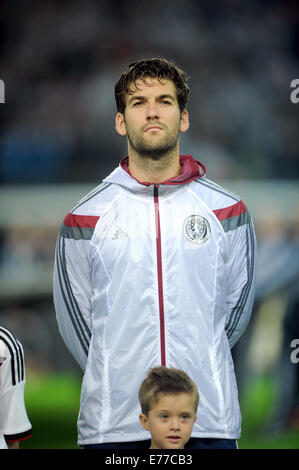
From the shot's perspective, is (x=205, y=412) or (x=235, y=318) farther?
(x=235, y=318)

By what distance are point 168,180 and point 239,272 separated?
14.6 inches

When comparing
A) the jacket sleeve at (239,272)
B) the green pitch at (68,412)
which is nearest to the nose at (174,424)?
the jacket sleeve at (239,272)

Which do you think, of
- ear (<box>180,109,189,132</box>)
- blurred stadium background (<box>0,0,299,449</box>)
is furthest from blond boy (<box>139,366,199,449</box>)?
blurred stadium background (<box>0,0,299,449</box>)

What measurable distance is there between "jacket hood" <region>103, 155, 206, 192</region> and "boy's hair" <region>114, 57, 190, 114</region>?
0.17 metres

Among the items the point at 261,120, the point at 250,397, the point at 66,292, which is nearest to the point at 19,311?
the point at 250,397

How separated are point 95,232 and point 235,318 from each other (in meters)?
0.52

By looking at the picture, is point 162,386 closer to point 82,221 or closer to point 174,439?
point 174,439

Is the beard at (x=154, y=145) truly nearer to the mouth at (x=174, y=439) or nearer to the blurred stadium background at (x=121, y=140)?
the mouth at (x=174, y=439)

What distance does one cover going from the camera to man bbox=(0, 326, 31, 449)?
198 centimetres

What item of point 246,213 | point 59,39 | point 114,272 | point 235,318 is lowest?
point 235,318

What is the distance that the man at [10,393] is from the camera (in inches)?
77.8

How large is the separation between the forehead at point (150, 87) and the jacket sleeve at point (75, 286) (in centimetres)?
44

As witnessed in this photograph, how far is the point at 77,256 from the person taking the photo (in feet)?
7.54

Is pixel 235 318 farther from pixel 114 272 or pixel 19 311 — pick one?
pixel 19 311
